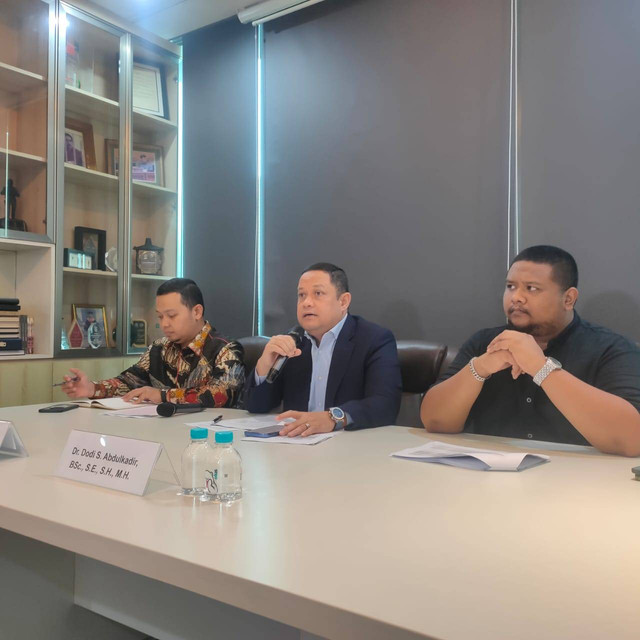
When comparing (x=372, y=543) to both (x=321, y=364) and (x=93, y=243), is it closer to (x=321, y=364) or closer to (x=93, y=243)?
(x=321, y=364)

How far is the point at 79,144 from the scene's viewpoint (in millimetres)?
3373

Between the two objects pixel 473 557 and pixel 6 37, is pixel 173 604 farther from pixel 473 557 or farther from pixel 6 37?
pixel 6 37

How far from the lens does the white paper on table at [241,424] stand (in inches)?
67.4

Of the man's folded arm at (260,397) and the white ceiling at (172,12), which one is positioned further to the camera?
the white ceiling at (172,12)

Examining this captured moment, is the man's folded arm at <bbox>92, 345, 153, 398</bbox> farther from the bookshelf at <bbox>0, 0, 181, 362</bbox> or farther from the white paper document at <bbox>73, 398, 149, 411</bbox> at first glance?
the bookshelf at <bbox>0, 0, 181, 362</bbox>

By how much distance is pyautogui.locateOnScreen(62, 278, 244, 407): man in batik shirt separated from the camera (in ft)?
7.96

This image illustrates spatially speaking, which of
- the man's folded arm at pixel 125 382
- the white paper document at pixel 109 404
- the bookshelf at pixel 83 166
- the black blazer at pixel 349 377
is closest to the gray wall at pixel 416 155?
the bookshelf at pixel 83 166

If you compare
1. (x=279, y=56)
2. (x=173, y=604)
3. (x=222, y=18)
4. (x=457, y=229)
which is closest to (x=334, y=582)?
(x=173, y=604)

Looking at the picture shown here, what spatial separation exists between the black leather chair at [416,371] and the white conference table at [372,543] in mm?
925

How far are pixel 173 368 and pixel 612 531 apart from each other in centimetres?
217

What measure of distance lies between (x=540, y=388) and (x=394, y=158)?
1.60 meters

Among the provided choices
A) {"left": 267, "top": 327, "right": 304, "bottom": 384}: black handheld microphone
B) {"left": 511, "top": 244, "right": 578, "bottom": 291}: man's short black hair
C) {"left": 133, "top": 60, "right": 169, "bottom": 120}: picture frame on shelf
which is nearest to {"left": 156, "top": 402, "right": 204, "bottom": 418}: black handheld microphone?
{"left": 267, "top": 327, "right": 304, "bottom": 384}: black handheld microphone

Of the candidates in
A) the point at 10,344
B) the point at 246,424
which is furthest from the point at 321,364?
the point at 10,344

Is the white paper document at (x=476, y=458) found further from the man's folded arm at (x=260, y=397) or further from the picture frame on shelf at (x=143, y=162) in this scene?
the picture frame on shelf at (x=143, y=162)
